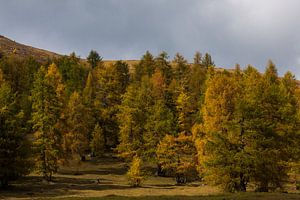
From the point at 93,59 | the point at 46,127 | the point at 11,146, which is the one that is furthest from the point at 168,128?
the point at 93,59

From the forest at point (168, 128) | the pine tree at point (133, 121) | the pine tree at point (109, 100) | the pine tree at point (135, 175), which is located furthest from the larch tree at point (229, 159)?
the pine tree at point (109, 100)

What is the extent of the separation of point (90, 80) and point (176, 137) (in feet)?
95.3

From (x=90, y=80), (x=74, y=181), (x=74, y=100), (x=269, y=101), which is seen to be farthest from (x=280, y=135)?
(x=90, y=80)

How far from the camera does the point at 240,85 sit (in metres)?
46.7

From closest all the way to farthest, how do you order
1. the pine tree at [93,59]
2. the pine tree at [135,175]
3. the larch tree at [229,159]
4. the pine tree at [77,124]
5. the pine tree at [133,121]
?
the larch tree at [229,159]
the pine tree at [135,175]
the pine tree at [133,121]
the pine tree at [77,124]
the pine tree at [93,59]

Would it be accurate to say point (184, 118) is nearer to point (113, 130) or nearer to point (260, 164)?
point (113, 130)

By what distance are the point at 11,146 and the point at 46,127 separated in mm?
6762

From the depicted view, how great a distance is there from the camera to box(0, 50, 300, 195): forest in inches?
1539

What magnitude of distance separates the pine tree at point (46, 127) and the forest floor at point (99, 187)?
7.41 ft

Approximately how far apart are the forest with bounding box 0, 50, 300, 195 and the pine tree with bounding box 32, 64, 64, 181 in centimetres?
12

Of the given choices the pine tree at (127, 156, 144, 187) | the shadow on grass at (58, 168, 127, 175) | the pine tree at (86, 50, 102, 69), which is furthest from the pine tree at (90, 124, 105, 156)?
the pine tree at (86, 50, 102, 69)

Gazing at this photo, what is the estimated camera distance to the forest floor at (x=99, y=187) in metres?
40.6

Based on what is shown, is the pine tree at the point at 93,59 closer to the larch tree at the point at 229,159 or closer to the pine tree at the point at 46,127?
the pine tree at the point at 46,127

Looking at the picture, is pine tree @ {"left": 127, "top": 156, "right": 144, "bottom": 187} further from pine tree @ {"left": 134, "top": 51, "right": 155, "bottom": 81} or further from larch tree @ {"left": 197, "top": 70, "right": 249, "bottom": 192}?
pine tree @ {"left": 134, "top": 51, "right": 155, "bottom": 81}
